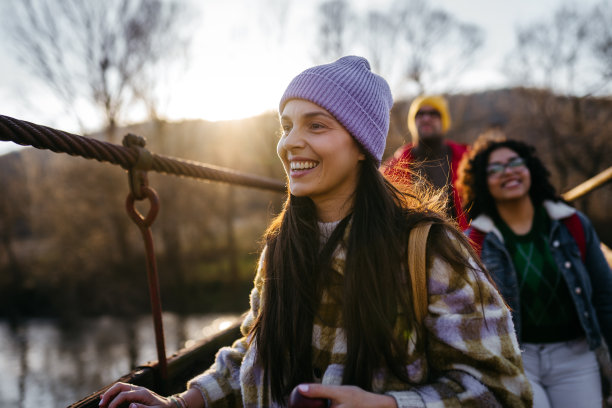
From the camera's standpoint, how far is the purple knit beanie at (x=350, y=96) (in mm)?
1291

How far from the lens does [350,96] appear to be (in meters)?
1.32

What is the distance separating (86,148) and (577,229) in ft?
7.63

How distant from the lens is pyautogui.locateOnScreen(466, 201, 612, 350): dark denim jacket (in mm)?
2064

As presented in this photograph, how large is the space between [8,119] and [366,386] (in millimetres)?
1156

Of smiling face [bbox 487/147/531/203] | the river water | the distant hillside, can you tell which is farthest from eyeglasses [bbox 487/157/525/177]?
the distant hillside

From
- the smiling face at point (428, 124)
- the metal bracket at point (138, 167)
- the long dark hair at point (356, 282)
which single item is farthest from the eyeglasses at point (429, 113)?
the metal bracket at point (138, 167)

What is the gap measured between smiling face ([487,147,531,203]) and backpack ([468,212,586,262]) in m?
0.25

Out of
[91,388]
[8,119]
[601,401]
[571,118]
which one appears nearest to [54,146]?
[8,119]

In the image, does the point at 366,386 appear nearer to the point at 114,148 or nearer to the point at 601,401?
the point at 114,148

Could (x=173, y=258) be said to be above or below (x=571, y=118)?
below

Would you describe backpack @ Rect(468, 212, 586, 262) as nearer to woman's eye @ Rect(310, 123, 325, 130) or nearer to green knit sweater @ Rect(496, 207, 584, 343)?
green knit sweater @ Rect(496, 207, 584, 343)

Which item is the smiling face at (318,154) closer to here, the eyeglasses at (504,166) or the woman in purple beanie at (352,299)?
the woman in purple beanie at (352,299)

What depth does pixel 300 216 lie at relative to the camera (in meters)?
1.43

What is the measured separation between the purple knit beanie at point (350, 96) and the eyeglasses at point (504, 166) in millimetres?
1280
